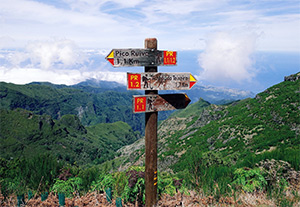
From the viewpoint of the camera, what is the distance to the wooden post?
491 centimetres

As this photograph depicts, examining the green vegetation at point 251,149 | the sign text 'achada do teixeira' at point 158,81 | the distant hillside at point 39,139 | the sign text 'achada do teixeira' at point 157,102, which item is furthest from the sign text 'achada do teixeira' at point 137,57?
the distant hillside at point 39,139

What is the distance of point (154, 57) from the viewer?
16.2 ft

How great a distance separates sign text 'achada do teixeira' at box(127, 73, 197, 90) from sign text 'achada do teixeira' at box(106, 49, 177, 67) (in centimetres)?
25

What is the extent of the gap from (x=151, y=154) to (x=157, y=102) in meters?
1.15

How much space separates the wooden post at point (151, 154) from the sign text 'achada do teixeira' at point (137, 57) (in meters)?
0.15

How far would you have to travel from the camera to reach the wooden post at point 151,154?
4914mm

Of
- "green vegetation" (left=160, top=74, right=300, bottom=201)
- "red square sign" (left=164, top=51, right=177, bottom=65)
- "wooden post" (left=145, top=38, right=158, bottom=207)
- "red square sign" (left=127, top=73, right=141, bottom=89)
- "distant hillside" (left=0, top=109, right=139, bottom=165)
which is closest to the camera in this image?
"red square sign" (left=127, top=73, right=141, bottom=89)

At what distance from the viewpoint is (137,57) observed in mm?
4840

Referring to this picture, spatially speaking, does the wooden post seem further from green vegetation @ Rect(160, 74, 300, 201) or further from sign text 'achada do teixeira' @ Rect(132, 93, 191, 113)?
green vegetation @ Rect(160, 74, 300, 201)

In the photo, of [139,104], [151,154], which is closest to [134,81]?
[139,104]

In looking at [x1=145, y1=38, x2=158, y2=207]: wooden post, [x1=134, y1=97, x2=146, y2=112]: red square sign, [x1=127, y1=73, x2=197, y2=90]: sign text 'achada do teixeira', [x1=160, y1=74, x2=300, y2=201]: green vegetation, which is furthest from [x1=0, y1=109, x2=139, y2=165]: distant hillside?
[x1=127, y1=73, x2=197, y2=90]: sign text 'achada do teixeira'

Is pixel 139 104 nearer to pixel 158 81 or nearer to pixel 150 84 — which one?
pixel 150 84

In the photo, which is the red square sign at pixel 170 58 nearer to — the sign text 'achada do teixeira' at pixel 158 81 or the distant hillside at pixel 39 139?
the sign text 'achada do teixeira' at pixel 158 81

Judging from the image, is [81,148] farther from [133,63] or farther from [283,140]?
[133,63]
